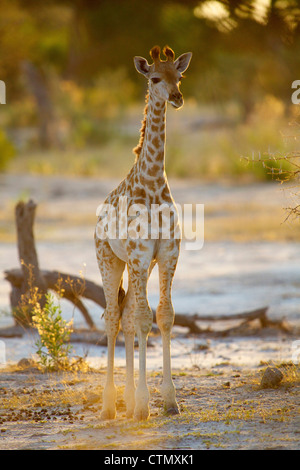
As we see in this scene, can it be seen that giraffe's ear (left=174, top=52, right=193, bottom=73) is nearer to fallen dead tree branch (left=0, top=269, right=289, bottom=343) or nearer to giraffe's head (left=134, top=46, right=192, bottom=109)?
giraffe's head (left=134, top=46, right=192, bottom=109)

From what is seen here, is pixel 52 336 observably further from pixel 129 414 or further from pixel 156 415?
pixel 156 415

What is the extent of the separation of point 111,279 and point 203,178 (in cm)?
1821

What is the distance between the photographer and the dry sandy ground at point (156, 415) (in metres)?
5.41

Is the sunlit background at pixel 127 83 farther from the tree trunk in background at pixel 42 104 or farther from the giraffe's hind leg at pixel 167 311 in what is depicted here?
the giraffe's hind leg at pixel 167 311

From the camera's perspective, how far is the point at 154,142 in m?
6.16

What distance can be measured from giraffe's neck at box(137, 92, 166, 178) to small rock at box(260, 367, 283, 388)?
203 cm

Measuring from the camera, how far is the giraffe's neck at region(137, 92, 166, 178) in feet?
20.0

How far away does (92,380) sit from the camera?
7590mm

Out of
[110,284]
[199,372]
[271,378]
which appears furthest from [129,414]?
[199,372]

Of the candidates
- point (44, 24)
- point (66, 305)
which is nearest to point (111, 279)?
point (66, 305)

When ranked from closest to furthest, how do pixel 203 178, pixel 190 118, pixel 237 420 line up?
pixel 237 420
pixel 203 178
pixel 190 118

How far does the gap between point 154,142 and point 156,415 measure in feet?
6.87

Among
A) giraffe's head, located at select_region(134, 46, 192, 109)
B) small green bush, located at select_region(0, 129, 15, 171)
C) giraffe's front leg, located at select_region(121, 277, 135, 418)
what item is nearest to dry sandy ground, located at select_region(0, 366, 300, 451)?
giraffe's front leg, located at select_region(121, 277, 135, 418)

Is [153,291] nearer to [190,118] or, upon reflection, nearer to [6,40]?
[6,40]
